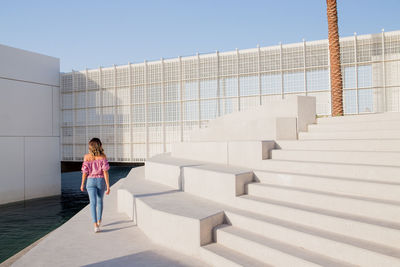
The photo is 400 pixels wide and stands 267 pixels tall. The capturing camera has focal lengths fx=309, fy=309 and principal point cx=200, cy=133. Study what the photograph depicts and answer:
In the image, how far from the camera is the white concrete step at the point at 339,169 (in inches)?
165

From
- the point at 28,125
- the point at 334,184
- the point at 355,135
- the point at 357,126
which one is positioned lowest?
the point at 334,184

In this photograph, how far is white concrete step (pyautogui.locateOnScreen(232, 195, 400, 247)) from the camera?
10.7 ft

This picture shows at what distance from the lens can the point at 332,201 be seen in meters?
4.05


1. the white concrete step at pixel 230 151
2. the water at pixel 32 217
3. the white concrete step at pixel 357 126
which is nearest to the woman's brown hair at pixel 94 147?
the white concrete step at pixel 230 151

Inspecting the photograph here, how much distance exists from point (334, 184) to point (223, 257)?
1.87 meters

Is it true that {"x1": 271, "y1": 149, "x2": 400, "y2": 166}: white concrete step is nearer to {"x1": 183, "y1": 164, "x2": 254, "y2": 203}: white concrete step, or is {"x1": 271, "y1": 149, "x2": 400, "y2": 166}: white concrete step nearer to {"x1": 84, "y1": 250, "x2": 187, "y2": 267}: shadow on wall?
{"x1": 183, "y1": 164, "x2": 254, "y2": 203}: white concrete step

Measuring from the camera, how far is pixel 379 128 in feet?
19.3

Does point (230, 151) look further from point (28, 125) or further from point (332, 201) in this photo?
point (28, 125)

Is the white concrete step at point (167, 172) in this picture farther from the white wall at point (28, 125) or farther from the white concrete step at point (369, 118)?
the white wall at point (28, 125)

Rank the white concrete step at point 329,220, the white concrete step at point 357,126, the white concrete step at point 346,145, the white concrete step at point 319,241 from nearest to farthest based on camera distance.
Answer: the white concrete step at point 319,241 < the white concrete step at point 329,220 < the white concrete step at point 346,145 < the white concrete step at point 357,126

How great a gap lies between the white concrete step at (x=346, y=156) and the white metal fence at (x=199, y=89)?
32.1 feet

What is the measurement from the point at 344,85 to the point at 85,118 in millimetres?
15301

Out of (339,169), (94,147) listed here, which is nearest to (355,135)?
(339,169)

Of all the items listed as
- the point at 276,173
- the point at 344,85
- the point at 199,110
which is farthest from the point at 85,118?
the point at 276,173
